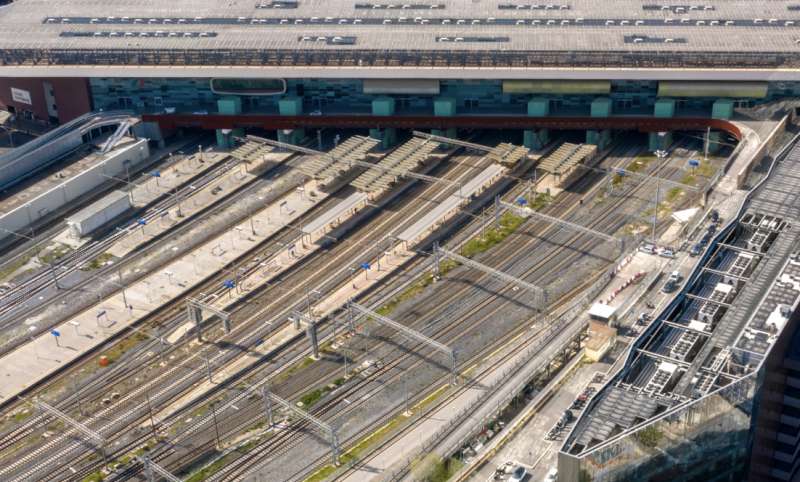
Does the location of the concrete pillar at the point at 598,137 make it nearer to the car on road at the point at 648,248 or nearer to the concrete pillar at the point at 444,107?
the concrete pillar at the point at 444,107

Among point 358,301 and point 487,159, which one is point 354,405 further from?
point 487,159

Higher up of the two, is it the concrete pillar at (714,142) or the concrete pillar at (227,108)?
the concrete pillar at (227,108)

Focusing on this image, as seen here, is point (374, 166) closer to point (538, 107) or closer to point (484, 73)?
point (484, 73)

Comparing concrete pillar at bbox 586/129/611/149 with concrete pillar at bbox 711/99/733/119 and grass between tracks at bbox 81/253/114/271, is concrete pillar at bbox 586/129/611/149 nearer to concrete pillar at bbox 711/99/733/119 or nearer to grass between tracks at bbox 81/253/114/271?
concrete pillar at bbox 711/99/733/119

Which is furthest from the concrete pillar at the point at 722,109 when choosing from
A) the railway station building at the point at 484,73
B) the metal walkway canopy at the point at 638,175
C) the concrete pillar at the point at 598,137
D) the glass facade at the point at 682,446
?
the glass facade at the point at 682,446

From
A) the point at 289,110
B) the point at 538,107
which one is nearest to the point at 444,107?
the point at 538,107

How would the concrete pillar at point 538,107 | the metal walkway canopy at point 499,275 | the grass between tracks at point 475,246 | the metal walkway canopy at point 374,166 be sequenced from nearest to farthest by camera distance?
the metal walkway canopy at point 499,275
the grass between tracks at point 475,246
the metal walkway canopy at point 374,166
the concrete pillar at point 538,107

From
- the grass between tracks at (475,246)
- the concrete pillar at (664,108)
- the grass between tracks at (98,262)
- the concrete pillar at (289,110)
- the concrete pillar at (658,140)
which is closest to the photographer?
the grass between tracks at (475,246)
